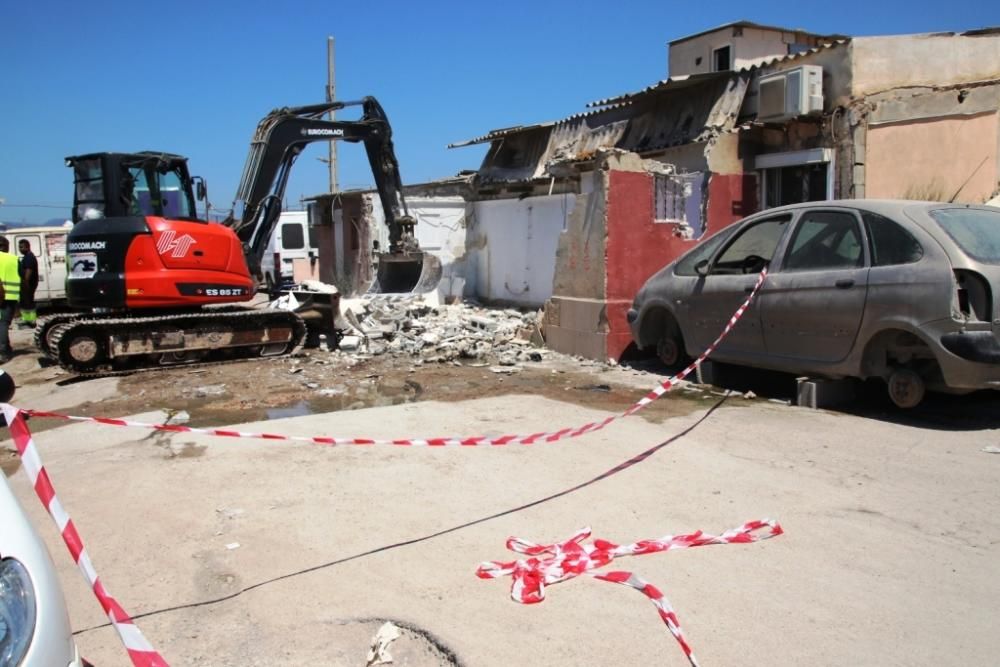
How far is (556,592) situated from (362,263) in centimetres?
1699

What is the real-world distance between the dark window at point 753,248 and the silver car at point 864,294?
0.01m

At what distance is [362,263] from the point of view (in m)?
19.9

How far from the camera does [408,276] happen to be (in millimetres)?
19375

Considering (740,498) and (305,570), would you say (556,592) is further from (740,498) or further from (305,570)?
(740,498)

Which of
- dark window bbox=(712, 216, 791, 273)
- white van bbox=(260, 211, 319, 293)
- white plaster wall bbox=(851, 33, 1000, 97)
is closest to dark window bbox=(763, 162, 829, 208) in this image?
white plaster wall bbox=(851, 33, 1000, 97)

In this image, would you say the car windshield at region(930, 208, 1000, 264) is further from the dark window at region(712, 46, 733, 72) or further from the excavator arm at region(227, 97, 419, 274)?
the dark window at region(712, 46, 733, 72)

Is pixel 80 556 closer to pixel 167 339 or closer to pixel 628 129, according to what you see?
pixel 167 339

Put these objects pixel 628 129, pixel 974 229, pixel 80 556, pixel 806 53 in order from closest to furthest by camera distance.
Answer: pixel 80 556
pixel 974 229
pixel 806 53
pixel 628 129

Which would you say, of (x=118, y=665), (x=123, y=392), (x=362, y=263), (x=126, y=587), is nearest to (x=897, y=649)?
(x=118, y=665)

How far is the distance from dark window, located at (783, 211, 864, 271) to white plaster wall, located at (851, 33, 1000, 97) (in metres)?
5.51

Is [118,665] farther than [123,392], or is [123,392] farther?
[123,392]

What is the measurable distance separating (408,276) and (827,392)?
44.7ft

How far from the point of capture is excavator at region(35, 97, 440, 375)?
10625mm

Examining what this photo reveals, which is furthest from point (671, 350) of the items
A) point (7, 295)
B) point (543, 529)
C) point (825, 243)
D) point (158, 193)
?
point (7, 295)
